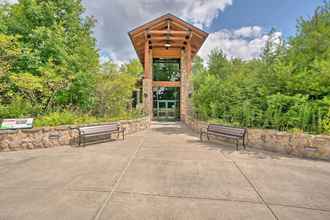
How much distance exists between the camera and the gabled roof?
16609 mm

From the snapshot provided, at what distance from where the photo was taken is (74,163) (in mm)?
4883

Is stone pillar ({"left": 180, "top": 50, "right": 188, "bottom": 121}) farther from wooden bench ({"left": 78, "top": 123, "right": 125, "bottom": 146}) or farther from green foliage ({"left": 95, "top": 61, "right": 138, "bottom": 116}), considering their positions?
wooden bench ({"left": 78, "top": 123, "right": 125, "bottom": 146})

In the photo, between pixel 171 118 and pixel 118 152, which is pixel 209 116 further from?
pixel 171 118

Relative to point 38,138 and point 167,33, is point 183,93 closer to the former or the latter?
point 167,33

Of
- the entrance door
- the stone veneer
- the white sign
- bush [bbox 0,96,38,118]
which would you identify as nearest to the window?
the entrance door

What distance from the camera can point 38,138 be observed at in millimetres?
6594

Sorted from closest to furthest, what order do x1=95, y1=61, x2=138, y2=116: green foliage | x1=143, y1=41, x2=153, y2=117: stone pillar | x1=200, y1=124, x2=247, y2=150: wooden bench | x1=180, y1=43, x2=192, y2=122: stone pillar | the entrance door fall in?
x1=200, y1=124, x2=247, y2=150: wooden bench, x1=95, y1=61, x2=138, y2=116: green foliage, x1=143, y1=41, x2=153, y2=117: stone pillar, x1=180, y1=43, x2=192, y2=122: stone pillar, the entrance door

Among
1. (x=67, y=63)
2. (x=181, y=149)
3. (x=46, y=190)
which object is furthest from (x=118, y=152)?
(x=67, y=63)

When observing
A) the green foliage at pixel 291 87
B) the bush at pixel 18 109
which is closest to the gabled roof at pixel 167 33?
the green foliage at pixel 291 87

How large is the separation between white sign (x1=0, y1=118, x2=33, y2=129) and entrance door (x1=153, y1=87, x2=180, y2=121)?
13.8m

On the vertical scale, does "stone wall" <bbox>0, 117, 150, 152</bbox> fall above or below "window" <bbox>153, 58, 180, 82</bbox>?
below

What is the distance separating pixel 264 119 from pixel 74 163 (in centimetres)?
755

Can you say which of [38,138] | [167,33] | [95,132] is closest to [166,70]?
[167,33]

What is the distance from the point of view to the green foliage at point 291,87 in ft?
20.3
